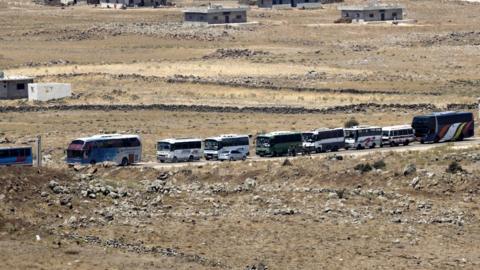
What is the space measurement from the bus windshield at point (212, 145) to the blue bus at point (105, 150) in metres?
3.70

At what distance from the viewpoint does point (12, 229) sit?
160 ft

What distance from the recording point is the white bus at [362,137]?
74812 mm

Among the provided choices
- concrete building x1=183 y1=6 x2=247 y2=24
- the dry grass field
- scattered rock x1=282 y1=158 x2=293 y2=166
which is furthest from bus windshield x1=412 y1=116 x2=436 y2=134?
concrete building x1=183 y1=6 x2=247 y2=24

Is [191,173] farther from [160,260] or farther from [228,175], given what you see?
[160,260]

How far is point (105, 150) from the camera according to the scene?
69.9 m

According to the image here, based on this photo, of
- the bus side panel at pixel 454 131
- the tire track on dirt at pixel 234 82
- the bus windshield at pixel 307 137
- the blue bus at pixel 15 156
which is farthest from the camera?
the tire track on dirt at pixel 234 82

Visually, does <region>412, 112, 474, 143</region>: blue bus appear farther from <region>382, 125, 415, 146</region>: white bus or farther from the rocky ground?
the rocky ground

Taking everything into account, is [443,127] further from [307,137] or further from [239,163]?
[239,163]

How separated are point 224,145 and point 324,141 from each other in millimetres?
5526

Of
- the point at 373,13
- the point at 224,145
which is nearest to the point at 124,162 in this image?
the point at 224,145

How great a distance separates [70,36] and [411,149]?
9430 cm

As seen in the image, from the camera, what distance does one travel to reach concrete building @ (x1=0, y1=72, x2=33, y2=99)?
342ft

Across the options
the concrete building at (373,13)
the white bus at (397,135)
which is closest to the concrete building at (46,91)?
the white bus at (397,135)

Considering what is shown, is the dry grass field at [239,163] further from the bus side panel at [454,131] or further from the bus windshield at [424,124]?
the bus side panel at [454,131]
